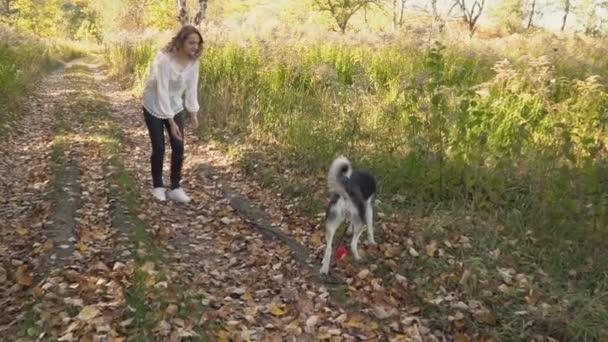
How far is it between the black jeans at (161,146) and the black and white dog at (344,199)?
2.35 meters

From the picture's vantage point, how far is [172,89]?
211 inches

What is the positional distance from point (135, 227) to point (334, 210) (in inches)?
86.8

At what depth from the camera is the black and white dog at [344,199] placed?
382cm

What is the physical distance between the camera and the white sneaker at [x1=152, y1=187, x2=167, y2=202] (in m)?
→ 5.79

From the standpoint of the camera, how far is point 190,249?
475 cm

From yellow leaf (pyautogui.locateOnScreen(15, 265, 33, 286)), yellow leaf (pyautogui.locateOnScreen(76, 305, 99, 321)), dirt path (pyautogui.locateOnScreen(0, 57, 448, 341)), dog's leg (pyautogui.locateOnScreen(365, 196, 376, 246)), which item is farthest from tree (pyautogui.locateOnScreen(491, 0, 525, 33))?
yellow leaf (pyautogui.locateOnScreen(76, 305, 99, 321))

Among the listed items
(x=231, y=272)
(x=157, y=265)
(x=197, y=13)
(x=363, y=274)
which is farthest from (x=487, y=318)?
(x=197, y=13)

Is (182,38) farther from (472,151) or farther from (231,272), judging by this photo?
(472,151)

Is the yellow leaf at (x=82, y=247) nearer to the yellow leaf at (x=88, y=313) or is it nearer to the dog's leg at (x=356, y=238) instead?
the yellow leaf at (x=88, y=313)

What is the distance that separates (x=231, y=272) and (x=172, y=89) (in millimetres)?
2282

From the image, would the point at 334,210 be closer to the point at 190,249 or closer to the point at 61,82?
the point at 190,249

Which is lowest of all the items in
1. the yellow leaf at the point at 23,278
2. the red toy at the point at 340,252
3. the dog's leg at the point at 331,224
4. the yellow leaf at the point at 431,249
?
the yellow leaf at the point at 23,278

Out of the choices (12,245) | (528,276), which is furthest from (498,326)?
(12,245)

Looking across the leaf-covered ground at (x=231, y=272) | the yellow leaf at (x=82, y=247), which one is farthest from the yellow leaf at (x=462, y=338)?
the yellow leaf at (x=82, y=247)
